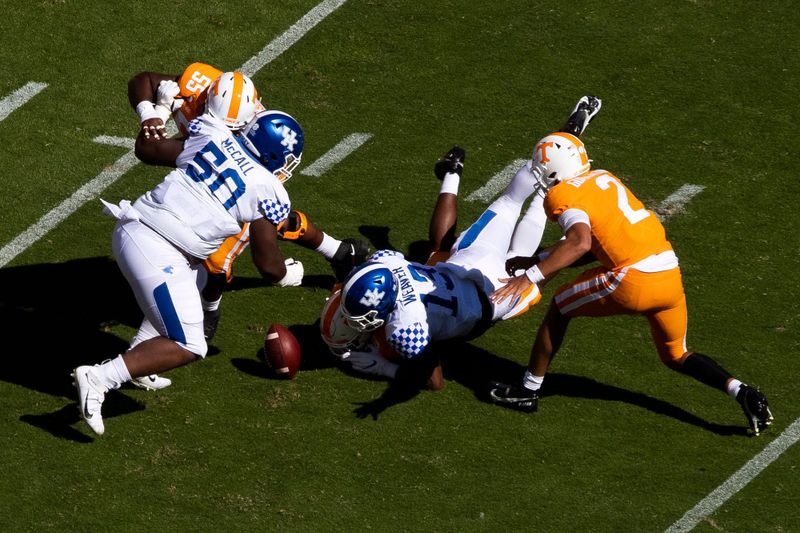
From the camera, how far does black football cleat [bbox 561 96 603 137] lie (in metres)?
8.85

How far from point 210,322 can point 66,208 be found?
5.97 ft

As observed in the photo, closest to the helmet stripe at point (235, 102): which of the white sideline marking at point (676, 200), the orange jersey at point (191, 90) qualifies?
the orange jersey at point (191, 90)

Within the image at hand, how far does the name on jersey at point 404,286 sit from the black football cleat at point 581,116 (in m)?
1.90

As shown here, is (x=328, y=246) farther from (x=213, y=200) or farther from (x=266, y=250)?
(x=213, y=200)

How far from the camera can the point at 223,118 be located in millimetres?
7539

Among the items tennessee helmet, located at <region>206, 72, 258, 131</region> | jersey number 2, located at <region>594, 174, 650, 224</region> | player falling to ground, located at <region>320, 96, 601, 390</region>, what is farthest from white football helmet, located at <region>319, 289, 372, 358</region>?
jersey number 2, located at <region>594, 174, 650, 224</region>

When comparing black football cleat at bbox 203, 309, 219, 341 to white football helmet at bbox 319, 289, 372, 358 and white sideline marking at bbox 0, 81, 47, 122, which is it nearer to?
white football helmet at bbox 319, 289, 372, 358

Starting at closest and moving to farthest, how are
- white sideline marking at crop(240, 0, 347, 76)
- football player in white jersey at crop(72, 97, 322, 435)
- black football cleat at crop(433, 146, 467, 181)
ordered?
football player in white jersey at crop(72, 97, 322, 435) < black football cleat at crop(433, 146, 467, 181) < white sideline marking at crop(240, 0, 347, 76)

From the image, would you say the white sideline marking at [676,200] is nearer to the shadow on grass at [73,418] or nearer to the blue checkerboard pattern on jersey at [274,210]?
the blue checkerboard pattern on jersey at [274,210]

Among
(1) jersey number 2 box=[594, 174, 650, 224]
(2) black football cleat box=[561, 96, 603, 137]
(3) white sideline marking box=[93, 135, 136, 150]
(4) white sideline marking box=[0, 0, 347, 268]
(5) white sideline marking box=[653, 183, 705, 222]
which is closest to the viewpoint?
(1) jersey number 2 box=[594, 174, 650, 224]

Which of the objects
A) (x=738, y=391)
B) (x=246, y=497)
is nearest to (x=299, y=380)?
(x=246, y=497)

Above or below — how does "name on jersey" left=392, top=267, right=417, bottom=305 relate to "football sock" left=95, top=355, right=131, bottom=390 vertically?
above

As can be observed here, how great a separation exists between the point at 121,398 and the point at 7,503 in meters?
1.00

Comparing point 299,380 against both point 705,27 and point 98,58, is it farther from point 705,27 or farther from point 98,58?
point 705,27
